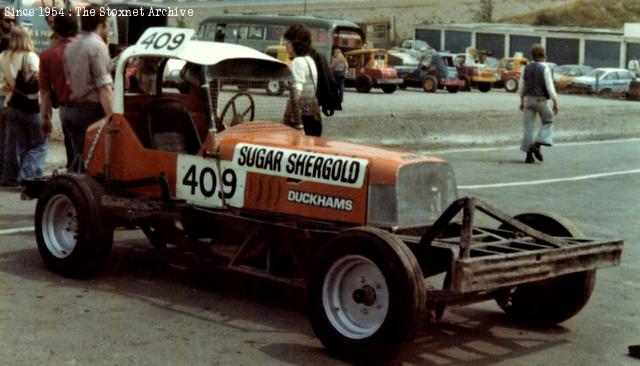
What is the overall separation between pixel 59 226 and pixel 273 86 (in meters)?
1.86

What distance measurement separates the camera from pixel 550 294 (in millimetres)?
7434

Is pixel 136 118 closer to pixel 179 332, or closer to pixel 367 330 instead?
pixel 179 332

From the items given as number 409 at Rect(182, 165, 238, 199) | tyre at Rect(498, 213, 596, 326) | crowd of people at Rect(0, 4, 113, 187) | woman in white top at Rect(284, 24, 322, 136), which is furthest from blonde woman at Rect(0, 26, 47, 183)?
tyre at Rect(498, 213, 596, 326)

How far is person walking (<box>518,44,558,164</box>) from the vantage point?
1778cm

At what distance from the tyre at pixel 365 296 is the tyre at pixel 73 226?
6.87 feet

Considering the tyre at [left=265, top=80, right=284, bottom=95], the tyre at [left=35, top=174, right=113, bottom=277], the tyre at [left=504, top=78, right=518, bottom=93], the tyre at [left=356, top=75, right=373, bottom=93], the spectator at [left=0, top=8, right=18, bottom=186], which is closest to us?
the tyre at [left=35, top=174, right=113, bottom=277]

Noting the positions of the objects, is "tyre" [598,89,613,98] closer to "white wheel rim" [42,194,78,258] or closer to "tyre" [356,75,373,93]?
"tyre" [356,75,373,93]

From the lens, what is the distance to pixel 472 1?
97812 mm

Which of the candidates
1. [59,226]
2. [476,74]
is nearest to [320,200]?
[59,226]

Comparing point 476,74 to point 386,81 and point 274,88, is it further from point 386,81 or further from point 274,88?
point 274,88

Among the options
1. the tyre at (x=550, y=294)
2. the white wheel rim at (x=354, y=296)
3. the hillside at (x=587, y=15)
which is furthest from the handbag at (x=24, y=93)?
the hillside at (x=587, y=15)

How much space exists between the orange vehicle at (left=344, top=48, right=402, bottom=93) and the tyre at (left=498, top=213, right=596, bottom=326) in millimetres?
35785

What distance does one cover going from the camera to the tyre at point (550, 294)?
23.9ft

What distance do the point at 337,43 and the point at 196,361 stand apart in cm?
4300
